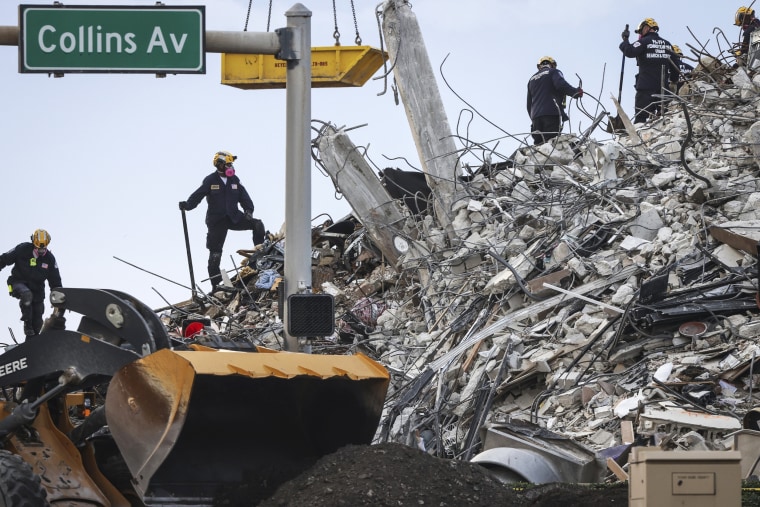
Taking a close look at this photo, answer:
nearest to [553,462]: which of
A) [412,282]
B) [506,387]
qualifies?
[506,387]

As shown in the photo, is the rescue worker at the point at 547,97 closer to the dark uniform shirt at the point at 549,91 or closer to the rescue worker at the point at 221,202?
the dark uniform shirt at the point at 549,91

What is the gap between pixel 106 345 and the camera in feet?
23.1

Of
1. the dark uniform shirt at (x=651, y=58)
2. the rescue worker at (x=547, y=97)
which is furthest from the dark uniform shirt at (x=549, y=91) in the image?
the dark uniform shirt at (x=651, y=58)

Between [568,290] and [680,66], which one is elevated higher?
[680,66]

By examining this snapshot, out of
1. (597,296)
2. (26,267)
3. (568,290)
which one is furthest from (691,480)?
(26,267)

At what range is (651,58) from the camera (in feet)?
62.8

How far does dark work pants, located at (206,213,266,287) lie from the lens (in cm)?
1952

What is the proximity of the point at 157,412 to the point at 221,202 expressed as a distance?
12717mm

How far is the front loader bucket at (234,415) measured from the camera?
22.2ft

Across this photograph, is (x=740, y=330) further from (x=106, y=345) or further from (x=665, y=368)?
(x=106, y=345)

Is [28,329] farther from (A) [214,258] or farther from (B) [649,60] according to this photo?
(B) [649,60]

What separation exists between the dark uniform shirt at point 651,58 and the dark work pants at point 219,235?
6.66 m

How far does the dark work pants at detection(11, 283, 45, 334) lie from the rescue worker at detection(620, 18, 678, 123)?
10069mm

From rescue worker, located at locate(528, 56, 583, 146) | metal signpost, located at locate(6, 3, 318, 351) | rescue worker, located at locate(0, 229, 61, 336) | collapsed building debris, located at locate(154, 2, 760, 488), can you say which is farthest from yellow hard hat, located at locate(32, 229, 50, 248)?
metal signpost, located at locate(6, 3, 318, 351)
